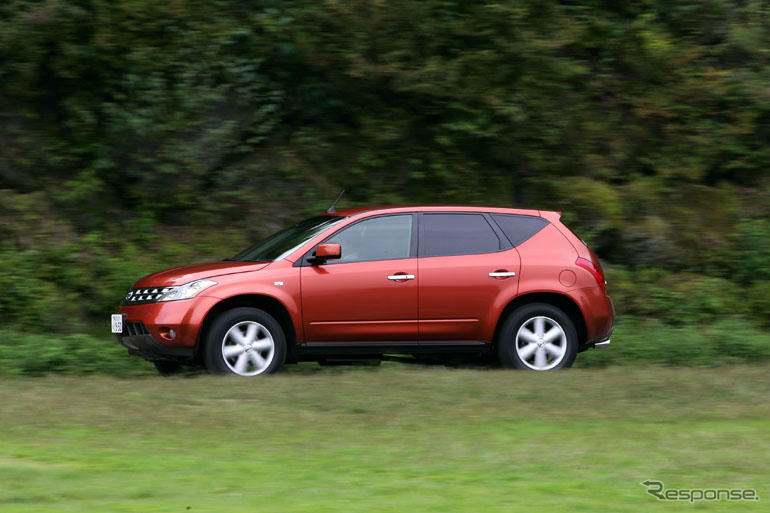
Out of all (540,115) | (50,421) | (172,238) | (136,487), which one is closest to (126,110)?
(172,238)

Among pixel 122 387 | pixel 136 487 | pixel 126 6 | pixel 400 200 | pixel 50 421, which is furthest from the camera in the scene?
pixel 400 200

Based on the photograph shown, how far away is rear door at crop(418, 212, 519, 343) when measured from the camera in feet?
34.5

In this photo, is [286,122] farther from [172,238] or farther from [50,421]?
[50,421]

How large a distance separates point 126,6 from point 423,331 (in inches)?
279

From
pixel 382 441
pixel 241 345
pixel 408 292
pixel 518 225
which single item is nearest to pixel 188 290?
pixel 241 345

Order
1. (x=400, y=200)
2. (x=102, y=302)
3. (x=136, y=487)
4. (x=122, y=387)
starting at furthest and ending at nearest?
(x=400, y=200) → (x=102, y=302) → (x=122, y=387) → (x=136, y=487)

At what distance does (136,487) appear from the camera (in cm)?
572

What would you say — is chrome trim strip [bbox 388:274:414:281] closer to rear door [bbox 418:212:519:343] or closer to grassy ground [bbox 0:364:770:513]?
rear door [bbox 418:212:519:343]

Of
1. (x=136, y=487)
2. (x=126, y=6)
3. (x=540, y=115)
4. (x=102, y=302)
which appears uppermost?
(x=126, y=6)

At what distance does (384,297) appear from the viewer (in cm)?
1039

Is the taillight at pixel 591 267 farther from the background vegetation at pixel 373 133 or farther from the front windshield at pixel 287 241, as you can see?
the background vegetation at pixel 373 133

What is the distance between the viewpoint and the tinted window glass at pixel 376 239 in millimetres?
10508

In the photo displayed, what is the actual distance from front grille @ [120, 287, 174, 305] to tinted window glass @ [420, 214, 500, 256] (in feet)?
8.18

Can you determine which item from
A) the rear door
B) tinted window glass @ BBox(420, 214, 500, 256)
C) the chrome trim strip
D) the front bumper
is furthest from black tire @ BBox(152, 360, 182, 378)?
tinted window glass @ BBox(420, 214, 500, 256)
